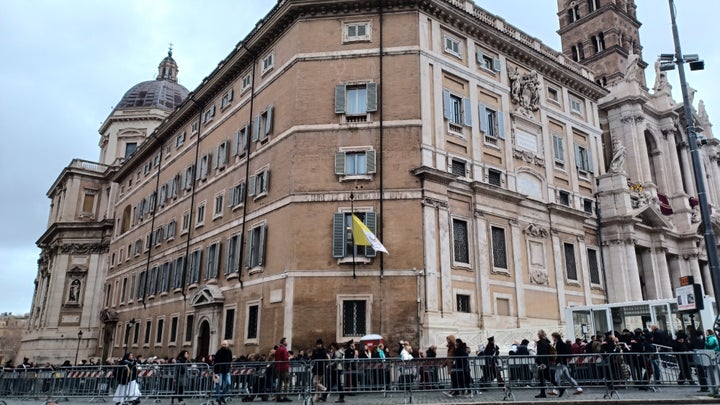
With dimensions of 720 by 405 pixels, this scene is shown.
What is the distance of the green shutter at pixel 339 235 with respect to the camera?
2302cm

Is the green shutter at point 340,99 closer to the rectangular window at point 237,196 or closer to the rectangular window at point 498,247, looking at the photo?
the rectangular window at point 237,196

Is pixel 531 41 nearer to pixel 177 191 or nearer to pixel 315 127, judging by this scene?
pixel 315 127

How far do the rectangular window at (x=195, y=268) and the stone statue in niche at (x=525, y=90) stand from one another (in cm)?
2000

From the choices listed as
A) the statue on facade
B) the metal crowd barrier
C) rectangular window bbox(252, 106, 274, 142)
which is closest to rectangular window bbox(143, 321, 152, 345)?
rectangular window bbox(252, 106, 274, 142)

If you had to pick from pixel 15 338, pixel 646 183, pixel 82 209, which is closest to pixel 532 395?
pixel 646 183

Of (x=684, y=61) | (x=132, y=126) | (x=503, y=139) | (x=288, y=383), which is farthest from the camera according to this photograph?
(x=132, y=126)

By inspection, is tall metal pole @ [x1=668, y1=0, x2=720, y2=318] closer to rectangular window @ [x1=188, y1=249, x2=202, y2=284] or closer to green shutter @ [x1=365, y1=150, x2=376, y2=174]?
green shutter @ [x1=365, y1=150, x2=376, y2=174]

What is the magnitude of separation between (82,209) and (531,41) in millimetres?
48405

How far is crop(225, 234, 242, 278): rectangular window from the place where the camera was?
2769cm

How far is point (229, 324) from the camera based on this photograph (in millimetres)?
27203

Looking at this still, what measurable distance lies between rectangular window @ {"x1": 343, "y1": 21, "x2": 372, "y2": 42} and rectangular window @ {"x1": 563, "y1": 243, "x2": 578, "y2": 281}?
1525 centimetres

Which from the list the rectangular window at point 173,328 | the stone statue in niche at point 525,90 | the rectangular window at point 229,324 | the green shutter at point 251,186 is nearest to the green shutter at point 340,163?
→ the green shutter at point 251,186

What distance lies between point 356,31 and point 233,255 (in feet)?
42.4

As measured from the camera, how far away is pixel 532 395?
14.5m
